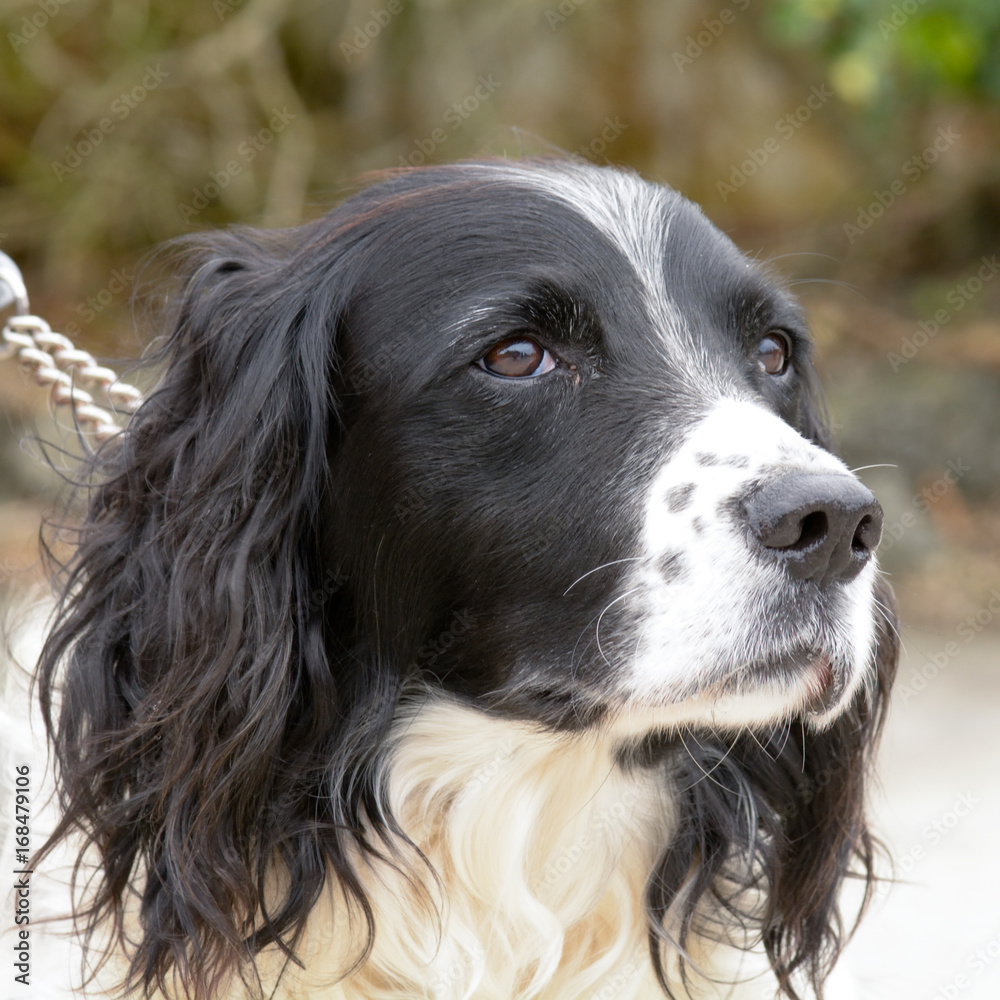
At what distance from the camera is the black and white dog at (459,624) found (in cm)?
221

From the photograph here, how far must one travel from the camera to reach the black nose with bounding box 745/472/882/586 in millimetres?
1991

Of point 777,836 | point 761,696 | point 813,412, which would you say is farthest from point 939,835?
point 761,696

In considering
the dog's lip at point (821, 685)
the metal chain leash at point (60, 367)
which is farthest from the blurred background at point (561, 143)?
the dog's lip at point (821, 685)

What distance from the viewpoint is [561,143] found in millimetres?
8992

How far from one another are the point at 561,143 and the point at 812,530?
24.3 feet

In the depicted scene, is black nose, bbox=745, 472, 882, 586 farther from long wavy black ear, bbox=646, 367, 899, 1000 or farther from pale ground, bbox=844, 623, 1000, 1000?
pale ground, bbox=844, 623, 1000, 1000

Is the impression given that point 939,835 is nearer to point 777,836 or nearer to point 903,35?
point 777,836

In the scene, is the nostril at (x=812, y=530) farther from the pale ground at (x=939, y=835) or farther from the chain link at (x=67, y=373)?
the chain link at (x=67, y=373)

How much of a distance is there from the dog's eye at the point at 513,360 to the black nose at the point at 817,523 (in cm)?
50

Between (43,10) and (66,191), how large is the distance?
1.25 metres

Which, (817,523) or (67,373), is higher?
(817,523)

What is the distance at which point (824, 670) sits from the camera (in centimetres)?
220

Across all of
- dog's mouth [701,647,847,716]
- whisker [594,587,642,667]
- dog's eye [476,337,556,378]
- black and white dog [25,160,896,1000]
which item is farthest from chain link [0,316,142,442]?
dog's mouth [701,647,847,716]

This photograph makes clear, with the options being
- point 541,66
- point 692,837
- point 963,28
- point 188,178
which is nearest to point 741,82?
point 541,66
